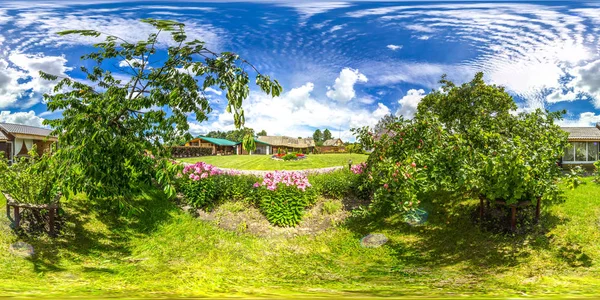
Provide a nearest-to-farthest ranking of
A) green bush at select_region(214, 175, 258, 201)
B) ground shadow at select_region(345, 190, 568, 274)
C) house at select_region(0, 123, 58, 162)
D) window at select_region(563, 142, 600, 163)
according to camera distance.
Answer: ground shadow at select_region(345, 190, 568, 274) < green bush at select_region(214, 175, 258, 201) < house at select_region(0, 123, 58, 162) < window at select_region(563, 142, 600, 163)

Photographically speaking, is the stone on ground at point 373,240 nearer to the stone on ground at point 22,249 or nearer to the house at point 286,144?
the stone on ground at point 22,249

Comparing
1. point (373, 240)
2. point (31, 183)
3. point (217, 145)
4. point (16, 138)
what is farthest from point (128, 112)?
point (217, 145)

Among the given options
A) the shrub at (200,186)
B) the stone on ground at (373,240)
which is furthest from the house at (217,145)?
the stone on ground at (373,240)

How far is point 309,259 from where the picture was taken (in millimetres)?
5926

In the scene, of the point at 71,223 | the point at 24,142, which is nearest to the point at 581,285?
the point at 71,223

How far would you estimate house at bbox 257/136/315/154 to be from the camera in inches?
1791

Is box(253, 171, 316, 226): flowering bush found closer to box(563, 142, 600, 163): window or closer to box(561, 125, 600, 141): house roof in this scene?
box(561, 125, 600, 141): house roof

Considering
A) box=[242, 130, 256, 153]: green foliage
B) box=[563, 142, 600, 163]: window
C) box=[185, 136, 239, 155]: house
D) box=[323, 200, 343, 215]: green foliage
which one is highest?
box=[242, 130, 256, 153]: green foliage

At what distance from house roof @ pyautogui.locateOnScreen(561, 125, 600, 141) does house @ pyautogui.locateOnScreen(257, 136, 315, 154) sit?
98.2 feet

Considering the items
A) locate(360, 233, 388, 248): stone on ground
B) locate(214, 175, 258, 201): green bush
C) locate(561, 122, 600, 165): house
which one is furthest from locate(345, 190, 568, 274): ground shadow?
locate(561, 122, 600, 165): house

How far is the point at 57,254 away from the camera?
18.0 ft

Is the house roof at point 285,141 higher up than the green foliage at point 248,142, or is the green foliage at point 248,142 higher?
the green foliage at point 248,142

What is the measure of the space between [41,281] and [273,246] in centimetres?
373

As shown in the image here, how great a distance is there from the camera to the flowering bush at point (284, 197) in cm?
802
